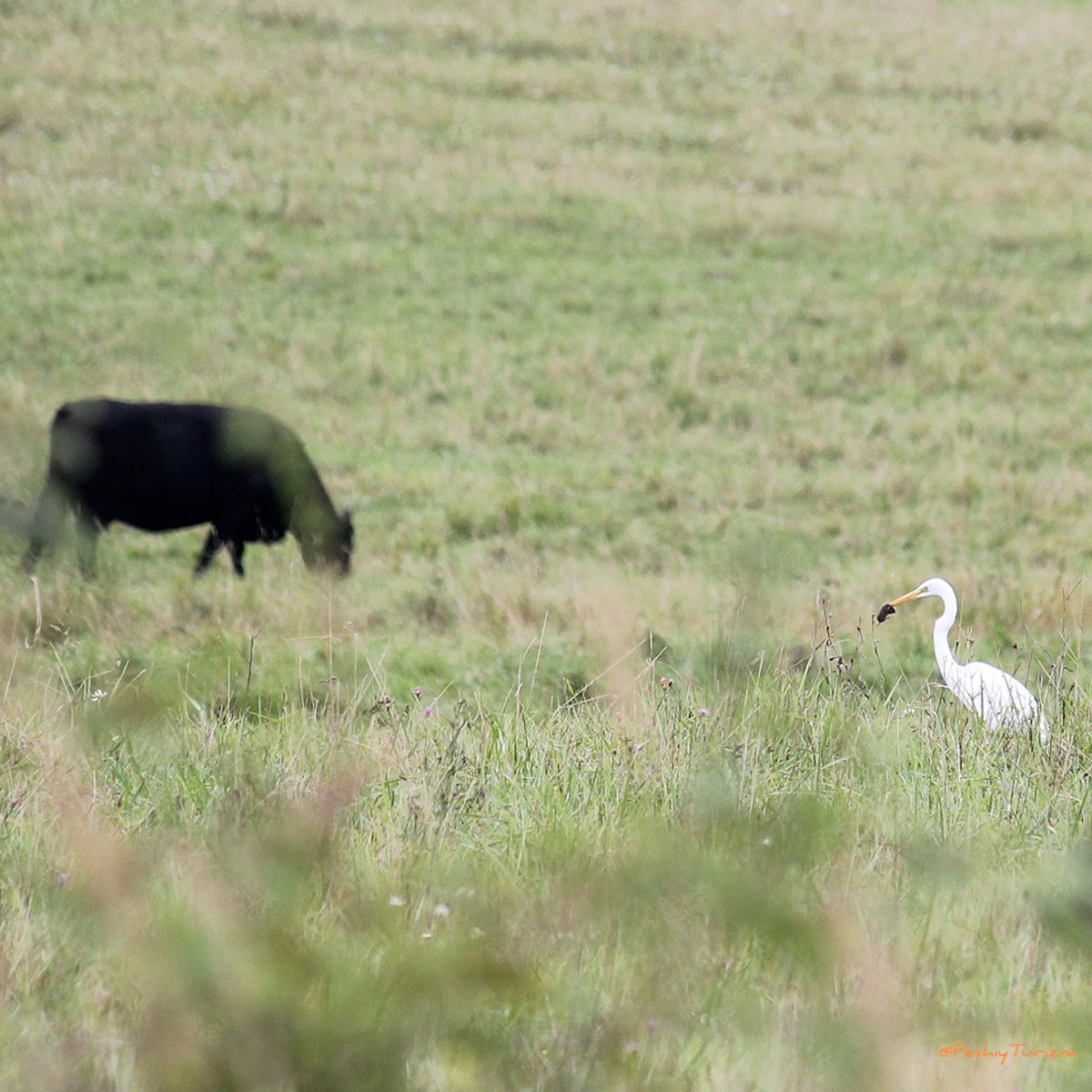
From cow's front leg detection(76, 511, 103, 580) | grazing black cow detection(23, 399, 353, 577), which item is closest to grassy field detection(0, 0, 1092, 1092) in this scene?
cow's front leg detection(76, 511, 103, 580)

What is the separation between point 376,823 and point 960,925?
1.29 m

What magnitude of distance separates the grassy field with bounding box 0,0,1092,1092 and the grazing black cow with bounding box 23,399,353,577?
0.42 m

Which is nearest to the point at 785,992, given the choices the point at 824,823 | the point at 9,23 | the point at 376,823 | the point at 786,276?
the point at 824,823

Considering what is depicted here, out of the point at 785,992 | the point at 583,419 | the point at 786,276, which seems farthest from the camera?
the point at 786,276

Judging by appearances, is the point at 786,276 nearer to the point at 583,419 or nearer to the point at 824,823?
the point at 583,419

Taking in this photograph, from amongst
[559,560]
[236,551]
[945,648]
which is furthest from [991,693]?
[236,551]

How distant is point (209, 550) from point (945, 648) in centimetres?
569

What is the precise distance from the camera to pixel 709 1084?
90.0 inches

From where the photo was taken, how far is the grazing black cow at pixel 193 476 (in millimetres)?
9398

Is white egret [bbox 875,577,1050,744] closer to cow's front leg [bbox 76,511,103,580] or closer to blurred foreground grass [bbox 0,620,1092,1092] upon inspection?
blurred foreground grass [bbox 0,620,1092,1092]

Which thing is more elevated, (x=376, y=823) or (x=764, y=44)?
(x=764, y=44)

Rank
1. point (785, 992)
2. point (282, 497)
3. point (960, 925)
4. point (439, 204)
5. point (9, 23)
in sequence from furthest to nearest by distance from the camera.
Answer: point (9, 23)
point (439, 204)
point (282, 497)
point (960, 925)
point (785, 992)

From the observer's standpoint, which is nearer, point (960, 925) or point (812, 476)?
point (960, 925)
